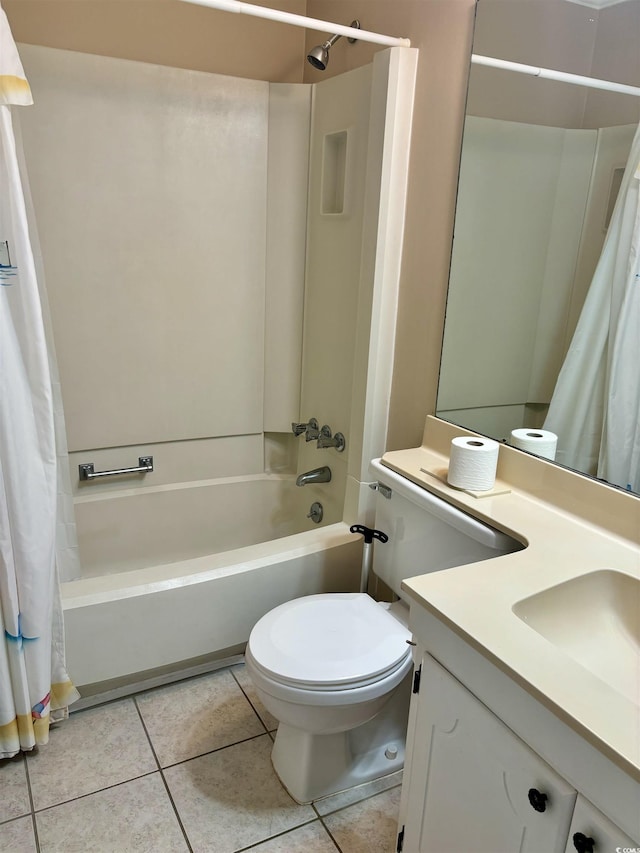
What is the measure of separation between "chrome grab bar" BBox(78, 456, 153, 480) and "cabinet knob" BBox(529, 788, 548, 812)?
188 centimetres

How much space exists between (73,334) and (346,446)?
1.08 m

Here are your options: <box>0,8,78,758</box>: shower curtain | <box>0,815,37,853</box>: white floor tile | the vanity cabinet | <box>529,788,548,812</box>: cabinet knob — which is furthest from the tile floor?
<box>529,788,548,812</box>: cabinet knob

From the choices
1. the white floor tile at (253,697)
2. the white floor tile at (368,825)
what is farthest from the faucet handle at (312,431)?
the white floor tile at (368,825)

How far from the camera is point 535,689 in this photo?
85 centimetres

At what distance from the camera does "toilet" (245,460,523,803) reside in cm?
143

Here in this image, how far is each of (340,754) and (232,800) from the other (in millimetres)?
308

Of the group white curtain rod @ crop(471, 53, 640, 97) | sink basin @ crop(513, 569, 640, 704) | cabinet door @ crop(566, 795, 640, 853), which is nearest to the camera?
cabinet door @ crop(566, 795, 640, 853)

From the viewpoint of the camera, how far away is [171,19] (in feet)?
7.09

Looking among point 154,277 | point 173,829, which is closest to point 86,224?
point 154,277

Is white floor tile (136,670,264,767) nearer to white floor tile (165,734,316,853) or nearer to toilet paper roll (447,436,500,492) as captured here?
white floor tile (165,734,316,853)

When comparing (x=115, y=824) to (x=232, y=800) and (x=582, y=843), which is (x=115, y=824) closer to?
(x=232, y=800)

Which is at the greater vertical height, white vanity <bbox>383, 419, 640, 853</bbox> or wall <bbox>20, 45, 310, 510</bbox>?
wall <bbox>20, 45, 310, 510</bbox>

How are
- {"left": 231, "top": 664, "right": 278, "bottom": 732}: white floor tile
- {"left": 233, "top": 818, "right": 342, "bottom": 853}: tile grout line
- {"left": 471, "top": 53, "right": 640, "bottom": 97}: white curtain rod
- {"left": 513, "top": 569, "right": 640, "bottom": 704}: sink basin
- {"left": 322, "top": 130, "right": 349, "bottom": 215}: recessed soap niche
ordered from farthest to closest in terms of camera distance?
{"left": 322, "top": 130, "right": 349, "bottom": 215}: recessed soap niche, {"left": 231, "top": 664, "right": 278, "bottom": 732}: white floor tile, {"left": 233, "top": 818, "right": 342, "bottom": 853}: tile grout line, {"left": 471, "top": 53, "right": 640, "bottom": 97}: white curtain rod, {"left": 513, "top": 569, "right": 640, "bottom": 704}: sink basin

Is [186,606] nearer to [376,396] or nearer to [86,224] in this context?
[376,396]
